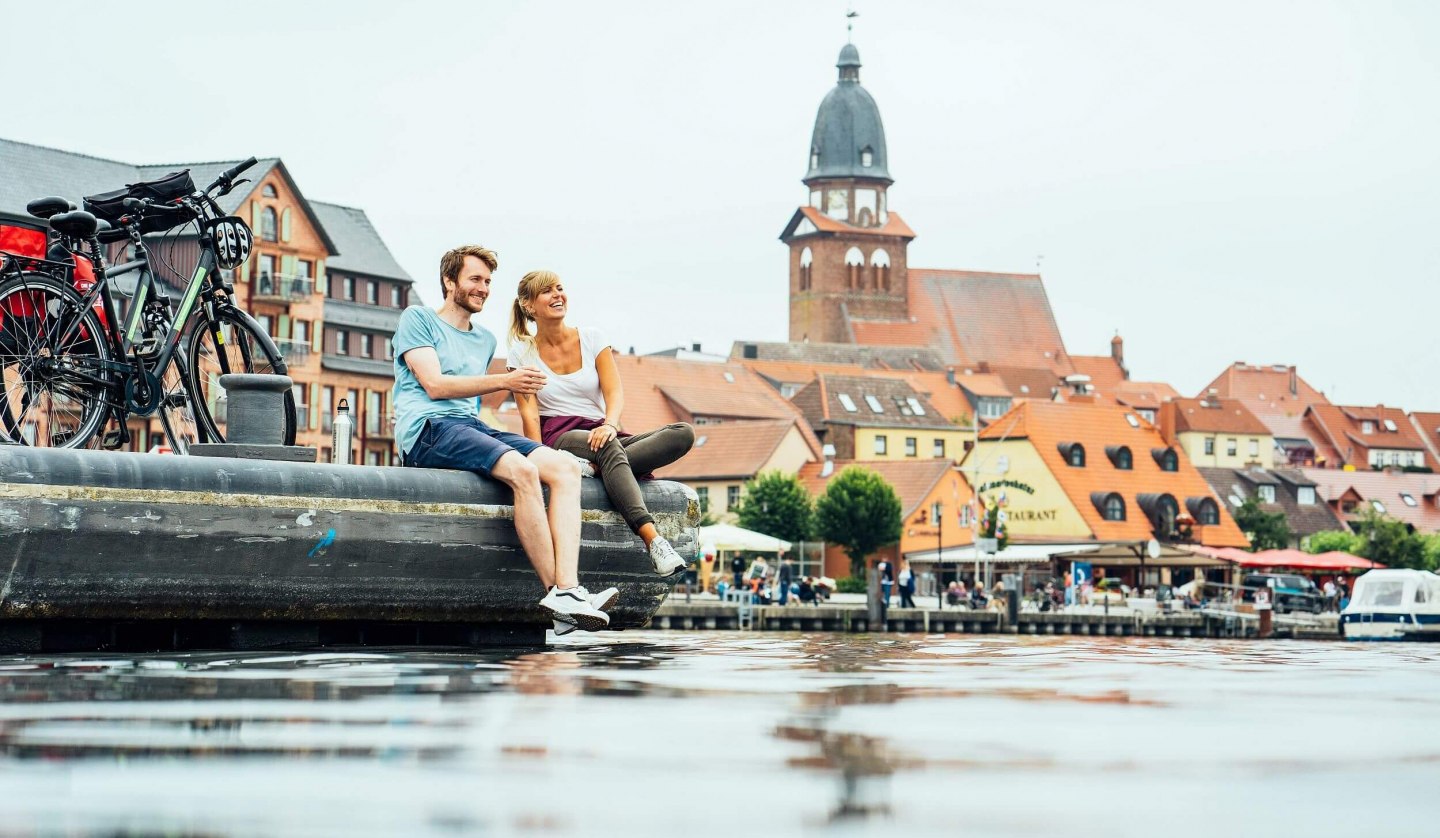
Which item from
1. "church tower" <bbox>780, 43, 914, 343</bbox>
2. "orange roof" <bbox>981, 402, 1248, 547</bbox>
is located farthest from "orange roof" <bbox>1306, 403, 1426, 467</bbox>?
"orange roof" <bbox>981, 402, 1248, 547</bbox>

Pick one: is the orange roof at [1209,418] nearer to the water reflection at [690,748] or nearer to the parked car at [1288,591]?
the parked car at [1288,591]

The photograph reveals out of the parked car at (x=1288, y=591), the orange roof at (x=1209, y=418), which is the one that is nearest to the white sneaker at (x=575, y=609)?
the parked car at (x=1288, y=591)

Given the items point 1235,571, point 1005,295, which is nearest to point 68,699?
point 1235,571

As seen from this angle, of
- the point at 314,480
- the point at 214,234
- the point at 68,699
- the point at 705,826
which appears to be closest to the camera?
the point at 705,826

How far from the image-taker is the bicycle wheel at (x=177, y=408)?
984cm

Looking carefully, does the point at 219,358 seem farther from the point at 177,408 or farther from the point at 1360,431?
the point at 1360,431

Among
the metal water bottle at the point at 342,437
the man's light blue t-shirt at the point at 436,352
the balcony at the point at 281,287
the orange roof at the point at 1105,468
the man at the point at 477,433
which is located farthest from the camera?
the orange roof at the point at 1105,468

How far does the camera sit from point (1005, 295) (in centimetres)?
17462

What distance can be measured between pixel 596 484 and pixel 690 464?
95837 mm

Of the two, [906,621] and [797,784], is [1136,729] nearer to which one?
[797,784]

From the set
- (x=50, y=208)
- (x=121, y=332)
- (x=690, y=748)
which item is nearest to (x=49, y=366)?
(x=121, y=332)

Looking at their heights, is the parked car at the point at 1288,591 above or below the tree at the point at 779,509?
below

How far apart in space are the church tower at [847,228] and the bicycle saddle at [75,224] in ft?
521

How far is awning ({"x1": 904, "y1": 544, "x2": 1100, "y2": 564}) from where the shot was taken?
74.6 meters
